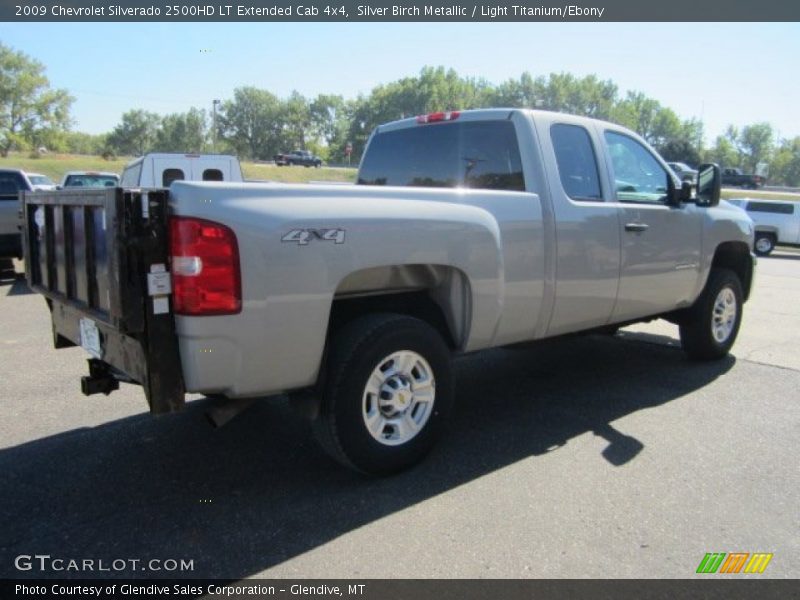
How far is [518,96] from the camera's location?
125m

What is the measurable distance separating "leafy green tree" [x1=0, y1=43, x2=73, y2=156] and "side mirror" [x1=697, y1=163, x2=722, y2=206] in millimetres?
89878

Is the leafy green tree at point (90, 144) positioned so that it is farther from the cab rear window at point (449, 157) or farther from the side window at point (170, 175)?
the cab rear window at point (449, 157)

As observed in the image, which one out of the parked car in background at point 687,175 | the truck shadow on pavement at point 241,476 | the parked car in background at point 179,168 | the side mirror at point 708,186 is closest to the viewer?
the truck shadow on pavement at point 241,476

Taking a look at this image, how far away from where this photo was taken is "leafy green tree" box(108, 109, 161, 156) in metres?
113

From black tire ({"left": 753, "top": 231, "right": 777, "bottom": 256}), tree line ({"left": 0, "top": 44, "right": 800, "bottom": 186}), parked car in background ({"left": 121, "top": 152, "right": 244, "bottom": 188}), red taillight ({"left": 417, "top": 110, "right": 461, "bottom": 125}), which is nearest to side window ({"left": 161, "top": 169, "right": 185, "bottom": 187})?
parked car in background ({"left": 121, "top": 152, "right": 244, "bottom": 188})

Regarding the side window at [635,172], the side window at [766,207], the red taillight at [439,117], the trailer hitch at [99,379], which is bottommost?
the trailer hitch at [99,379]

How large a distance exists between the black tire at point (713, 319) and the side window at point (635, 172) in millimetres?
1240

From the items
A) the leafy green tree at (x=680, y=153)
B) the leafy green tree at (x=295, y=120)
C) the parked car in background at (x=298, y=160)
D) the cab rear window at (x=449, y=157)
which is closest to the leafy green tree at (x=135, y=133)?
the leafy green tree at (x=295, y=120)

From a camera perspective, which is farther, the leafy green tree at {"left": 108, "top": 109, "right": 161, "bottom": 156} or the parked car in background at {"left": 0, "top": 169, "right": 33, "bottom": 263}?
the leafy green tree at {"left": 108, "top": 109, "right": 161, "bottom": 156}

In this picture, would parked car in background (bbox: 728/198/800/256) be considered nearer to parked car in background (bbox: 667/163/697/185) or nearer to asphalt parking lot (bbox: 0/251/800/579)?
parked car in background (bbox: 667/163/697/185)

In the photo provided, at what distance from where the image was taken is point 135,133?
379ft

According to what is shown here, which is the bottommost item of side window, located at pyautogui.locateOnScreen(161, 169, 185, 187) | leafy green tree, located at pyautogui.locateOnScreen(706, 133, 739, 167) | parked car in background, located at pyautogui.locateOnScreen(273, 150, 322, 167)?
side window, located at pyautogui.locateOnScreen(161, 169, 185, 187)

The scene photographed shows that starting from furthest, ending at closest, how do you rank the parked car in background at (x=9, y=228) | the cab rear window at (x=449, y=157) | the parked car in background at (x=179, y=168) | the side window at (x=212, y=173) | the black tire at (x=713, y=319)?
the side window at (x=212, y=173)
the parked car in background at (x=9, y=228)
the parked car in background at (x=179, y=168)
the black tire at (x=713, y=319)
the cab rear window at (x=449, y=157)

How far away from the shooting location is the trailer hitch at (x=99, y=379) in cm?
356
